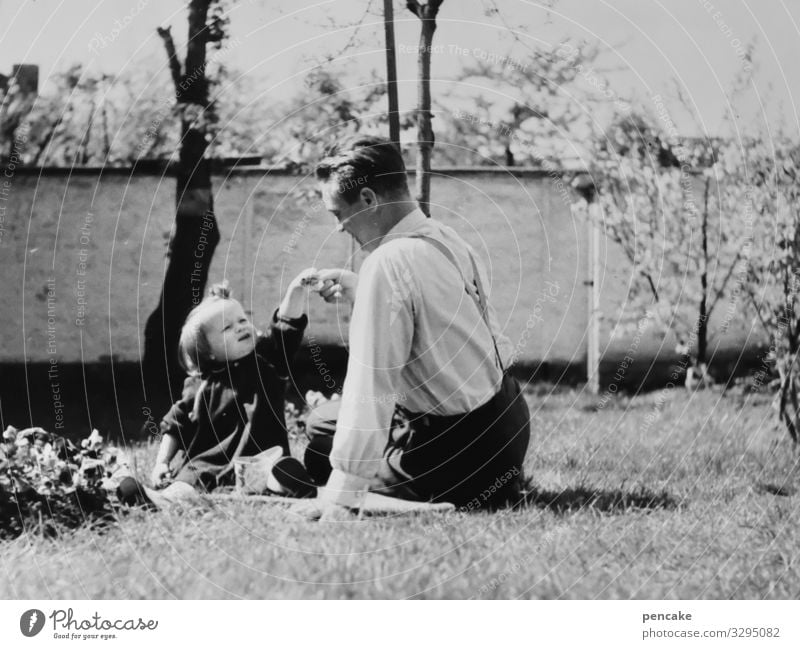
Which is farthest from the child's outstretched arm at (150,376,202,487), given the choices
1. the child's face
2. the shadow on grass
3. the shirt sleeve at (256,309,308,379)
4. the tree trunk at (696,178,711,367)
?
the tree trunk at (696,178,711,367)

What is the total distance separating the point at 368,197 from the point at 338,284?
278 mm

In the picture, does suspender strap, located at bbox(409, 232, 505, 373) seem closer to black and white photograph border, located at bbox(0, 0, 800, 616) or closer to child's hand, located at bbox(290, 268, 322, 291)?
black and white photograph border, located at bbox(0, 0, 800, 616)

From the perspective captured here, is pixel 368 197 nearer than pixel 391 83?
Yes

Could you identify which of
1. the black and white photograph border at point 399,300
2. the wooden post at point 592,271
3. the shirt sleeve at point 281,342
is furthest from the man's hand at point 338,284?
the wooden post at point 592,271

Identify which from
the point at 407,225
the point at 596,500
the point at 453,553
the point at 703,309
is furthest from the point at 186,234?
the point at 703,309

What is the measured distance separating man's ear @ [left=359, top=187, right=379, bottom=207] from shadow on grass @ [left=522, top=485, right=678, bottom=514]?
973 millimetres

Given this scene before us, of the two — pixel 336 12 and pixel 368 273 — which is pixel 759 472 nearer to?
pixel 368 273

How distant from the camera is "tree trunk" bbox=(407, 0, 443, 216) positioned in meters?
2.92

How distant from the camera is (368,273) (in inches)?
105

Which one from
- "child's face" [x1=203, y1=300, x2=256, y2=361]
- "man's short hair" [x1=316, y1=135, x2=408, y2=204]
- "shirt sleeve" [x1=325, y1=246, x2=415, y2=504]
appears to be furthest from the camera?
"child's face" [x1=203, y1=300, x2=256, y2=361]

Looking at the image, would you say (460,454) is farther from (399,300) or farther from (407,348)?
(399,300)

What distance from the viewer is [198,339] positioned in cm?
289

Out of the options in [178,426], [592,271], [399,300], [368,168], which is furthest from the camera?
[592,271]

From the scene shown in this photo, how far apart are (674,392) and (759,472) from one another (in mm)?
360
